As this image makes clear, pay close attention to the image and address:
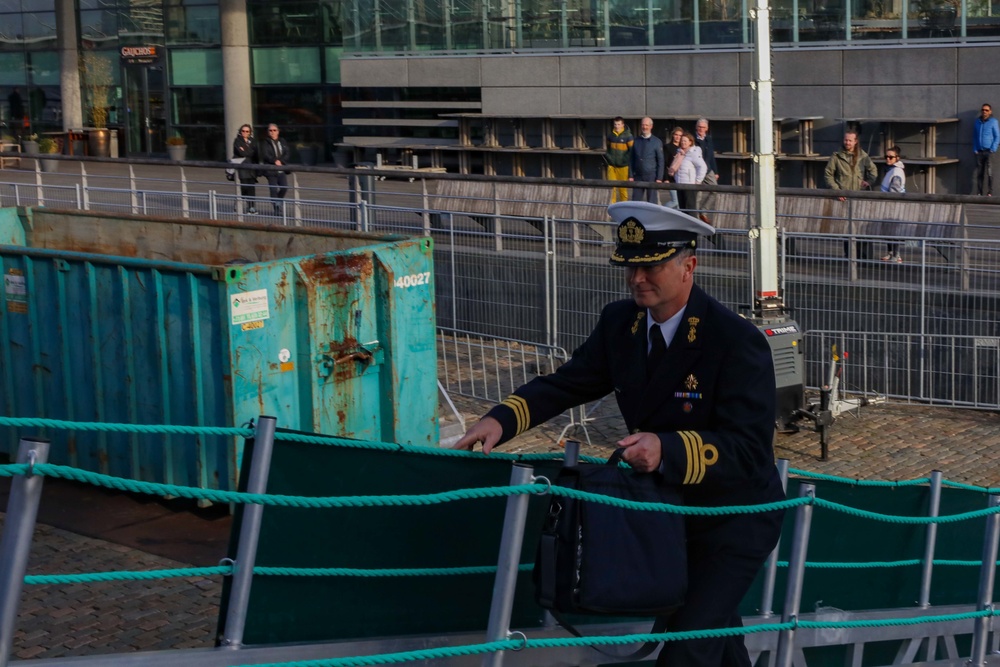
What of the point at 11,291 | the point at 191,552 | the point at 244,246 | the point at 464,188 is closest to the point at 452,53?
the point at 464,188

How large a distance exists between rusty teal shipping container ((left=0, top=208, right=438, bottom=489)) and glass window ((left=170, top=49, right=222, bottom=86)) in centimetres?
2872

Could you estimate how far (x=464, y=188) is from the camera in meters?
18.5

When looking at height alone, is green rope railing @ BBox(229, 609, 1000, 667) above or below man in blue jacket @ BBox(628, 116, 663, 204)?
below

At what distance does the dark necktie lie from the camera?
407 cm

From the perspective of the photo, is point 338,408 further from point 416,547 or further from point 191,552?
point 416,547

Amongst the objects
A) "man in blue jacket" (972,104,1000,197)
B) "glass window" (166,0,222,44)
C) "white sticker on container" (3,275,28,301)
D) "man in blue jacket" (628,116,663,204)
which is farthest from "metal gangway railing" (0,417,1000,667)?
"glass window" (166,0,222,44)

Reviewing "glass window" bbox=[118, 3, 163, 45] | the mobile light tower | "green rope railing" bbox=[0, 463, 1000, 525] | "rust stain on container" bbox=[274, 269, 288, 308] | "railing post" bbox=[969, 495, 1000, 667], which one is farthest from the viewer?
"glass window" bbox=[118, 3, 163, 45]

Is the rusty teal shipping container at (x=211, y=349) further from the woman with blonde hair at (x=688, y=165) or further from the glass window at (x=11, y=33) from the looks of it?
the glass window at (x=11, y=33)

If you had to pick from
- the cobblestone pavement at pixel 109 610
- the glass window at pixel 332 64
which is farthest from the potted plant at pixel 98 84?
the cobblestone pavement at pixel 109 610

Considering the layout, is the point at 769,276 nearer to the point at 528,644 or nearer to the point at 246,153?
the point at 528,644

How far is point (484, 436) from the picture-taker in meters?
4.16

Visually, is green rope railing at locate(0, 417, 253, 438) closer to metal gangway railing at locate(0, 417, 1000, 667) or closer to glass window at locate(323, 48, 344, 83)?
metal gangway railing at locate(0, 417, 1000, 667)

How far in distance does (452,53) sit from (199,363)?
23.1 m

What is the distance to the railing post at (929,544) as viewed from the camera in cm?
541
